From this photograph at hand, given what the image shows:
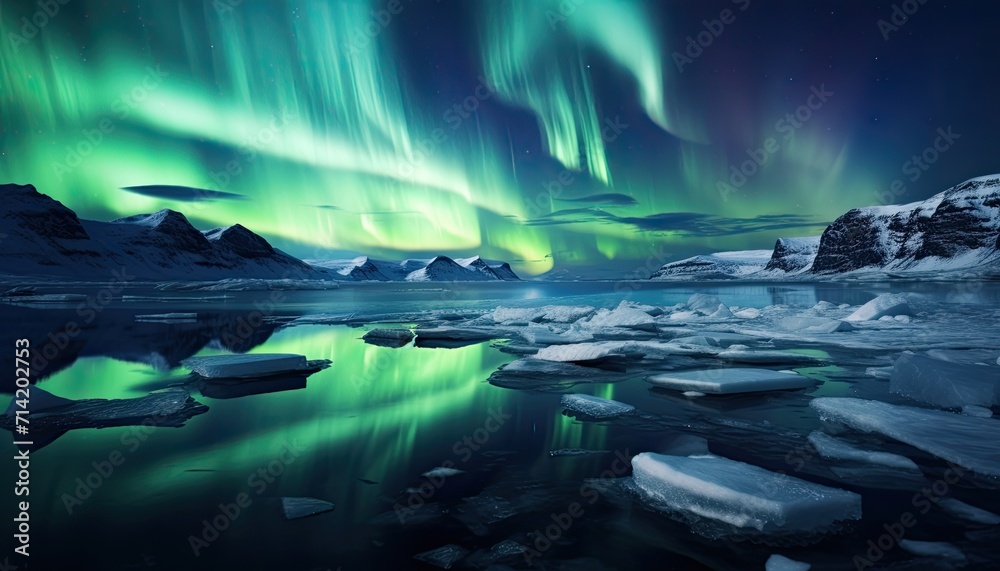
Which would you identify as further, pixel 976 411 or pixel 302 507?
pixel 976 411

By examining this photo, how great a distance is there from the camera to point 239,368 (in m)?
8.74

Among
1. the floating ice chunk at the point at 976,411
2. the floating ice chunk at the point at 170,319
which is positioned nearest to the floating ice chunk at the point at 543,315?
the floating ice chunk at the point at 976,411

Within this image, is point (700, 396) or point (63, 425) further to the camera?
point (700, 396)

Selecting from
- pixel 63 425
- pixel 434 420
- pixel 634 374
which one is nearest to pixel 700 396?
pixel 634 374

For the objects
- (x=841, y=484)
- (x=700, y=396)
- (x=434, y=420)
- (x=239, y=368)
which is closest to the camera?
(x=841, y=484)

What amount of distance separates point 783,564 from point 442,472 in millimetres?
2722

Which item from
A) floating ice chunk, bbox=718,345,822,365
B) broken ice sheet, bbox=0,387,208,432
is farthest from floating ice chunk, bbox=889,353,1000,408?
broken ice sheet, bbox=0,387,208,432

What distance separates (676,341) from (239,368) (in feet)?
32.9

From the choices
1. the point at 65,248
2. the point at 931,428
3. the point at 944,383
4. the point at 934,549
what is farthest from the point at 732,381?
the point at 65,248

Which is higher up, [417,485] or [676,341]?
[676,341]

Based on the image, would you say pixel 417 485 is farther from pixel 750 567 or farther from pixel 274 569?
pixel 750 567

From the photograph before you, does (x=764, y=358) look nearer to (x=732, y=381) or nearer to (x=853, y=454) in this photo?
(x=732, y=381)

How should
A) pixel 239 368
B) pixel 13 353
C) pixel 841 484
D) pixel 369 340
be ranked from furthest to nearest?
pixel 369 340 → pixel 13 353 → pixel 239 368 → pixel 841 484

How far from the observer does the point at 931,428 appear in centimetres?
504
